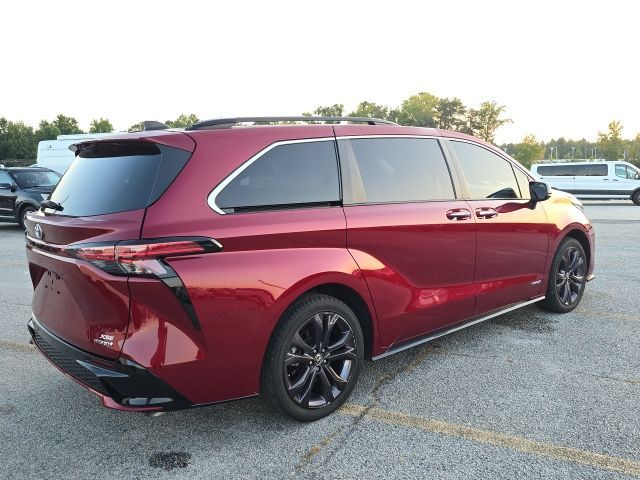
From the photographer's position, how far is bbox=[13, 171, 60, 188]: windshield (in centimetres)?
1421

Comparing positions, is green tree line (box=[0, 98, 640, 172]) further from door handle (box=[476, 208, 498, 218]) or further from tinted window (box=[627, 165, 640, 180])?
door handle (box=[476, 208, 498, 218])

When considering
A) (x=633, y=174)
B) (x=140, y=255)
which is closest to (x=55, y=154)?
(x=140, y=255)

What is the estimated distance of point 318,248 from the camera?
297cm

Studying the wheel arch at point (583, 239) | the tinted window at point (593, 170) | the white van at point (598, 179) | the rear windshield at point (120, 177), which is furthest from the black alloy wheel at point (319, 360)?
the tinted window at point (593, 170)

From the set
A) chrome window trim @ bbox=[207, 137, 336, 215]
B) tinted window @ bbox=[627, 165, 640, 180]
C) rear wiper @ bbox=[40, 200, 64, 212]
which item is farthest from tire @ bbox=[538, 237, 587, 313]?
tinted window @ bbox=[627, 165, 640, 180]

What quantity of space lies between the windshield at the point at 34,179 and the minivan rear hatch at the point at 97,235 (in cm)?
1237

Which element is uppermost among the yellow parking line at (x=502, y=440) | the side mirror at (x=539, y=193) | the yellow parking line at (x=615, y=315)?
the side mirror at (x=539, y=193)

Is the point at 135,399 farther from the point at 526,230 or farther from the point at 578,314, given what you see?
the point at 578,314

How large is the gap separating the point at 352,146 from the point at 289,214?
29.5 inches

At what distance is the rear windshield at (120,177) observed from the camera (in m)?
2.65

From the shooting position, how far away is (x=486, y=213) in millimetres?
4078

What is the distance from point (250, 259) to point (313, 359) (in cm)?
74

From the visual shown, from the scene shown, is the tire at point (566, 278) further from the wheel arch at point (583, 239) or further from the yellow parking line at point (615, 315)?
the yellow parking line at point (615, 315)

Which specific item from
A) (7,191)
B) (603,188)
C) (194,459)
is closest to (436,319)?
(194,459)
